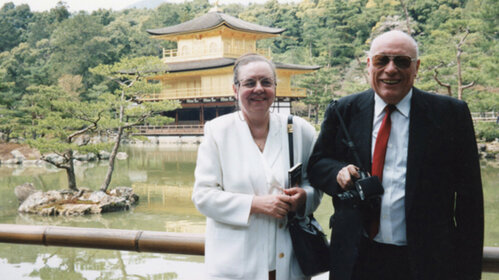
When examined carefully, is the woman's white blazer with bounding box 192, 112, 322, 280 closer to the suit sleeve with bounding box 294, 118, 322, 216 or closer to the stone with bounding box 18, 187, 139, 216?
the suit sleeve with bounding box 294, 118, 322, 216

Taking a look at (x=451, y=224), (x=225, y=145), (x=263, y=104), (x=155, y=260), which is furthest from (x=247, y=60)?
(x=155, y=260)

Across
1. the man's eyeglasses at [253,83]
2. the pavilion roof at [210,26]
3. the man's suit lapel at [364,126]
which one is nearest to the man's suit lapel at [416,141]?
the man's suit lapel at [364,126]

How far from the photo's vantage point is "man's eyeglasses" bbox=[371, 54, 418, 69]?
A: 4.00 ft

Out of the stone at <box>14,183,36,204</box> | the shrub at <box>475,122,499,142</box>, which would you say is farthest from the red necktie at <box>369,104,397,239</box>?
the shrub at <box>475,122,499,142</box>

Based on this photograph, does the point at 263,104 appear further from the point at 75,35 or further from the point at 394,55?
the point at 75,35

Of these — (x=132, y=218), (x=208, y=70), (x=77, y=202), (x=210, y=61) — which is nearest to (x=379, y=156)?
(x=132, y=218)

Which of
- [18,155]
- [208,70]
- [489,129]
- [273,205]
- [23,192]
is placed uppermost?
[208,70]

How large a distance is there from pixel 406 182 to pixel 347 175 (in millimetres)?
152

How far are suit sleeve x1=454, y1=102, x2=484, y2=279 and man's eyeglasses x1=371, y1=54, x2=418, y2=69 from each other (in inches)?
8.9

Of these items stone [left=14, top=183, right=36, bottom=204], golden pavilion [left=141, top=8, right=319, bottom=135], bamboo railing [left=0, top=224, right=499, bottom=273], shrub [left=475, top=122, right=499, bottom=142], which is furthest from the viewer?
golden pavilion [left=141, top=8, right=319, bottom=135]

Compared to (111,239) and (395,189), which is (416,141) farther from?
(111,239)

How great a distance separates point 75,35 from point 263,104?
29.3 m

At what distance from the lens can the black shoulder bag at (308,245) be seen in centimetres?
127

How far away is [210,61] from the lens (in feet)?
66.8
